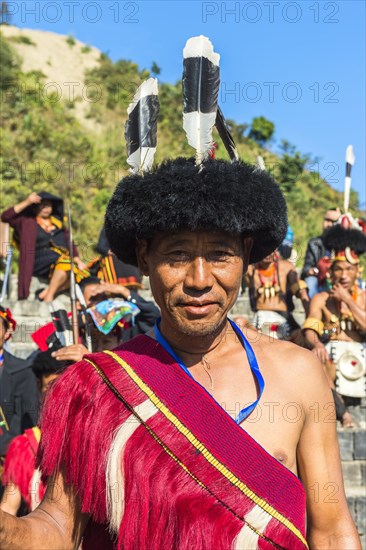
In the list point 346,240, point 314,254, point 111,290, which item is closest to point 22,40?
point 314,254

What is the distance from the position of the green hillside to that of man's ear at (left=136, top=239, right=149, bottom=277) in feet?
55.5

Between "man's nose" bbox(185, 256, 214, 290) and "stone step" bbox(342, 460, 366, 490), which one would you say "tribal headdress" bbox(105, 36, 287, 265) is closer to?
"man's nose" bbox(185, 256, 214, 290)

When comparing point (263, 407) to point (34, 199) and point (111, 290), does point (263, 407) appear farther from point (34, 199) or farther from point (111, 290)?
point (34, 199)

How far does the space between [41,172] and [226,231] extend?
72.5 feet

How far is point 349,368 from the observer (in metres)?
7.84

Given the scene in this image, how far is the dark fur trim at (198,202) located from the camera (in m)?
2.63

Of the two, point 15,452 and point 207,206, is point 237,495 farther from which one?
point 15,452

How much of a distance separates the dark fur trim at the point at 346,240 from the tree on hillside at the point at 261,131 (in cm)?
2978

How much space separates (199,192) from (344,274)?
580 centimetres

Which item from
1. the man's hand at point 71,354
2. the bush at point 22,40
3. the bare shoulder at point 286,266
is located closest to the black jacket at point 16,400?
the man's hand at point 71,354

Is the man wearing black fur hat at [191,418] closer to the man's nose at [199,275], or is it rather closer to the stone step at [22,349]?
the man's nose at [199,275]

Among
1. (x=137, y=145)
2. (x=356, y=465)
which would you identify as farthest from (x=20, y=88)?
(x=137, y=145)

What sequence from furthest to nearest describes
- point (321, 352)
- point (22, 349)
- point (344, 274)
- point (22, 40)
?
point (22, 40)
point (22, 349)
point (344, 274)
point (321, 352)

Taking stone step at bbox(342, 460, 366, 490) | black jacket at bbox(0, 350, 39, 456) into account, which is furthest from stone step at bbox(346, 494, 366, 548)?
black jacket at bbox(0, 350, 39, 456)
